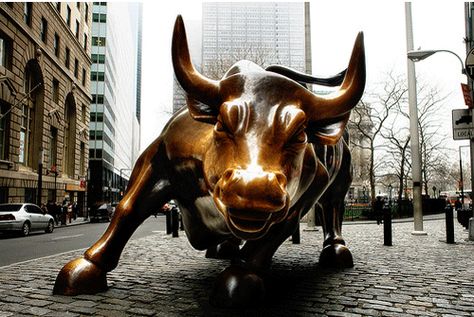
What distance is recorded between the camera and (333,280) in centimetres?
441

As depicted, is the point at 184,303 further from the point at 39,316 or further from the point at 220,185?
the point at 220,185

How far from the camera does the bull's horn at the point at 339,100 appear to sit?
2.75m

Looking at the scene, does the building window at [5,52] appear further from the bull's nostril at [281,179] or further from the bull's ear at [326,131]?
the bull's nostril at [281,179]

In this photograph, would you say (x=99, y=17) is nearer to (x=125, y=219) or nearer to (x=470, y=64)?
(x=470, y=64)

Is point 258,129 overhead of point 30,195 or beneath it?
overhead

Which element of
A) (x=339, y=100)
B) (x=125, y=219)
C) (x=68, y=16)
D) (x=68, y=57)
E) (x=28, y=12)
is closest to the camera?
(x=339, y=100)

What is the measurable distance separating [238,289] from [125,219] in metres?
1.29

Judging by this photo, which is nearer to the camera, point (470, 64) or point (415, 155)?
point (470, 64)

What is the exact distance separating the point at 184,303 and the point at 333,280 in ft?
6.11

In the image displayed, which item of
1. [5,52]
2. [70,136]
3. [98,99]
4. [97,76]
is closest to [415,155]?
[5,52]

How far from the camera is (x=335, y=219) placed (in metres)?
5.92

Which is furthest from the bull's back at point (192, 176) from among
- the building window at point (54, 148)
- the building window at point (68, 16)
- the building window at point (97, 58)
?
the building window at point (97, 58)

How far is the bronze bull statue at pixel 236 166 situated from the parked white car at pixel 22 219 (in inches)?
550

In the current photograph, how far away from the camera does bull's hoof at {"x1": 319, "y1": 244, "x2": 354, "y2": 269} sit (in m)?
5.36
